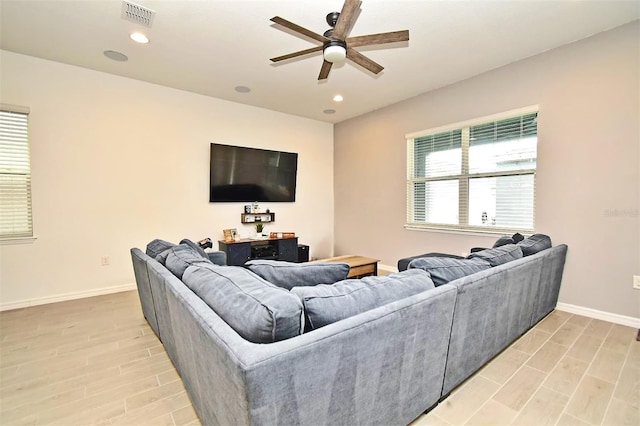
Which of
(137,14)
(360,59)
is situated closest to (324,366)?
(360,59)

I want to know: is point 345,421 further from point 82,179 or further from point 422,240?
point 82,179

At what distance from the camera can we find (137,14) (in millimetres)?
2533

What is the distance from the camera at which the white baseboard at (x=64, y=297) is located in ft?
10.6

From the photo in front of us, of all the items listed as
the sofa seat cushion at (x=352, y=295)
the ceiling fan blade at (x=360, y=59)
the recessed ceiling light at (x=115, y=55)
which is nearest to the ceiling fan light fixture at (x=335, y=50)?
the ceiling fan blade at (x=360, y=59)

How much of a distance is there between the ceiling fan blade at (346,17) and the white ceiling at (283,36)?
1.25 ft

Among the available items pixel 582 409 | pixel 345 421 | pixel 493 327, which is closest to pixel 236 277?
pixel 345 421

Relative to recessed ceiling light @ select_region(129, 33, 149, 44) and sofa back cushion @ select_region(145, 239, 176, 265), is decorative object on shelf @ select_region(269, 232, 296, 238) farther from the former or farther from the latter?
recessed ceiling light @ select_region(129, 33, 149, 44)

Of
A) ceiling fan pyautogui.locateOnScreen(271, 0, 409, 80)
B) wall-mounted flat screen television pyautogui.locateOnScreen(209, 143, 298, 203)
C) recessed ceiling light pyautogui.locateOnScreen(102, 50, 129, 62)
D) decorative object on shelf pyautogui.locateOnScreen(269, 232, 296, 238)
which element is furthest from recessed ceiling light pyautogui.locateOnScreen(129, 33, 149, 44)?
decorative object on shelf pyautogui.locateOnScreen(269, 232, 296, 238)

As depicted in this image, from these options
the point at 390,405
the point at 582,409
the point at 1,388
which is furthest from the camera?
the point at 1,388

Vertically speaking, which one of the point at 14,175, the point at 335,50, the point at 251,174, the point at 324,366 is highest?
the point at 335,50

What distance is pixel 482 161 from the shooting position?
3818 mm

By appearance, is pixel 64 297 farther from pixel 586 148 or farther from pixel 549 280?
pixel 586 148

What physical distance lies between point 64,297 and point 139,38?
3.08 metres

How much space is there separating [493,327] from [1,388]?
323 centimetres
